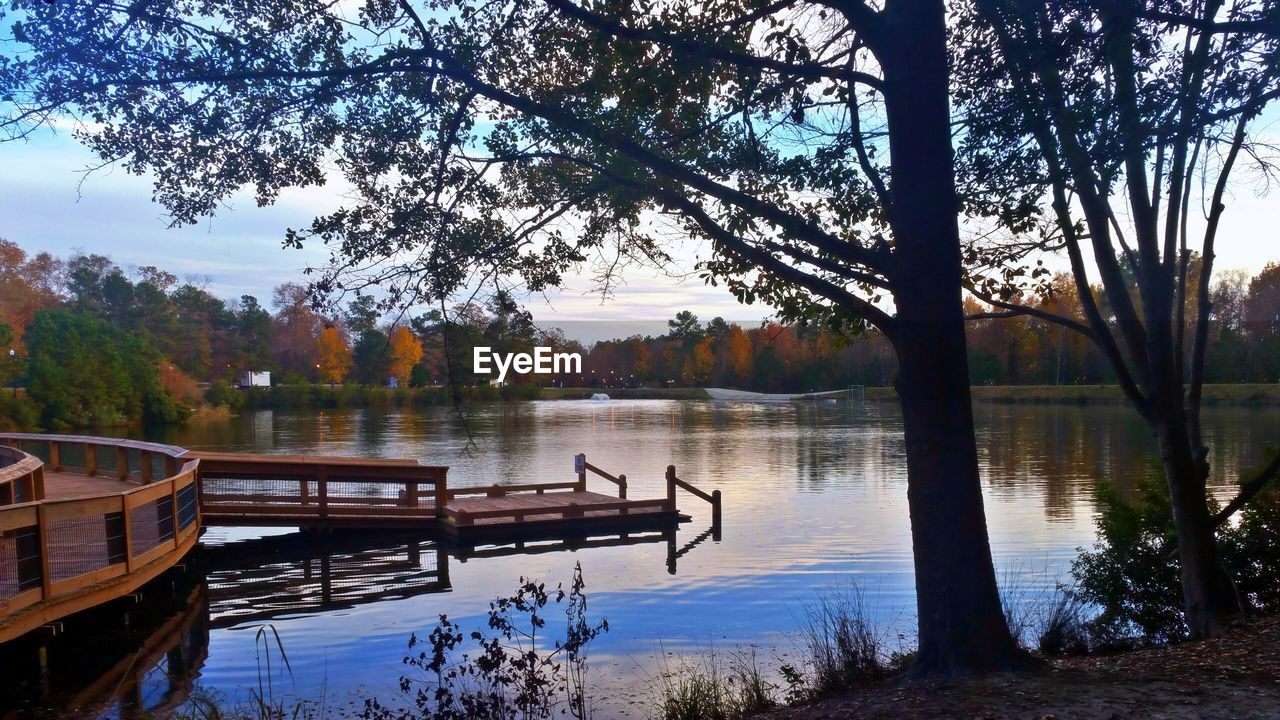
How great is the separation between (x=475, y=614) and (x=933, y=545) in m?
7.32

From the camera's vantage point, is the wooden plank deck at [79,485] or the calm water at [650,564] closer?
the calm water at [650,564]

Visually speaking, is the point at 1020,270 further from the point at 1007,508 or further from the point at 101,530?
the point at 1007,508

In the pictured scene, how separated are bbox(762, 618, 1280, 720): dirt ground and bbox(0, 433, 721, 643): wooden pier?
19.9 ft

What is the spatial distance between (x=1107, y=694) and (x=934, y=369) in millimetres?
1770

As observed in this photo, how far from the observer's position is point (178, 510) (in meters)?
11.7

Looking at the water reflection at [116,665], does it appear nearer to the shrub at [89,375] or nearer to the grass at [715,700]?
the grass at [715,700]

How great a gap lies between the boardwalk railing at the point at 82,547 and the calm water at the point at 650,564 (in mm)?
829

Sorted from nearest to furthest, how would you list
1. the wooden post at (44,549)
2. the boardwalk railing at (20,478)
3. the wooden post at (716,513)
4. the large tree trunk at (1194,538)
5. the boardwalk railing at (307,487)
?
1. the large tree trunk at (1194,538)
2. the wooden post at (44,549)
3. the boardwalk railing at (20,478)
4. the boardwalk railing at (307,487)
5. the wooden post at (716,513)

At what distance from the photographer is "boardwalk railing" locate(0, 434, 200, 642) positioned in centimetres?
725


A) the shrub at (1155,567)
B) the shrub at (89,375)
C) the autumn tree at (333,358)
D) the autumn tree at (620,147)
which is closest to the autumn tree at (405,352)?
the autumn tree at (620,147)

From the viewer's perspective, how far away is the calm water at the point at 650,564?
30.1 feet

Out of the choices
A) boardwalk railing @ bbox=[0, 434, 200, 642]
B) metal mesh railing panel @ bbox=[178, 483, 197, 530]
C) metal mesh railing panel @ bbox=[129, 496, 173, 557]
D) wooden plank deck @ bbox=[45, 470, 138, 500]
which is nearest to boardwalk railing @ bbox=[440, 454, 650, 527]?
metal mesh railing panel @ bbox=[178, 483, 197, 530]

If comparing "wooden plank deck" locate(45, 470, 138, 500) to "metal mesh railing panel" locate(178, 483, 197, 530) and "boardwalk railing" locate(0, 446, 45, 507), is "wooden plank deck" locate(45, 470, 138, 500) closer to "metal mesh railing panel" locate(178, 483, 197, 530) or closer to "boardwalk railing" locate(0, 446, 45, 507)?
"boardwalk railing" locate(0, 446, 45, 507)

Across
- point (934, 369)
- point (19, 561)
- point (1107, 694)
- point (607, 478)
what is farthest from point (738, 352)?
point (1107, 694)
